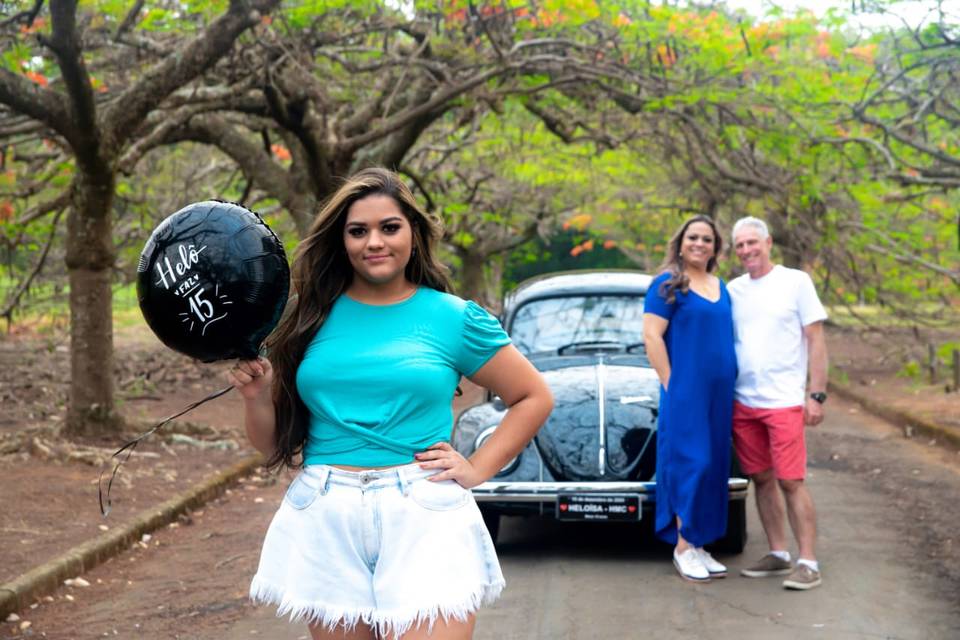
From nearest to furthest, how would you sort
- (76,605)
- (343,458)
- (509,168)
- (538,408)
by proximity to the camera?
1. (343,458)
2. (538,408)
3. (76,605)
4. (509,168)

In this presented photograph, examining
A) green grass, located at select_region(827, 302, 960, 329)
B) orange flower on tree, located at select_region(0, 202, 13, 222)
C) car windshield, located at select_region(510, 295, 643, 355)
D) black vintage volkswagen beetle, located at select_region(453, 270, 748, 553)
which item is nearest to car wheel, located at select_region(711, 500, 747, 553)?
black vintage volkswagen beetle, located at select_region(453, 270, 748, 553)

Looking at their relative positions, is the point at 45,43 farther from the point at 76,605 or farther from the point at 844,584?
the point at 844,584

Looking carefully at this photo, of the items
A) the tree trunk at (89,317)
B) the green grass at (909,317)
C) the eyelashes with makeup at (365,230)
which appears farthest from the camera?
the green grass at (909,317)

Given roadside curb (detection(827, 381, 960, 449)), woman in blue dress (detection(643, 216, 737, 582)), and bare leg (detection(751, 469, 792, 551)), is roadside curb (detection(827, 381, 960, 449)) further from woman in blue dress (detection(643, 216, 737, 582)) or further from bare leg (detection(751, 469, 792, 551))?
woman in blue dress (detection(643, 216, 737, 582))

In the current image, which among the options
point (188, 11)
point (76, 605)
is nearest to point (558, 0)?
point (188, 11)

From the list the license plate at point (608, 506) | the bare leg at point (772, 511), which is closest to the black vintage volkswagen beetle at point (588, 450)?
the license plate at point (608, 506)

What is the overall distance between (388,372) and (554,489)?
4.28m

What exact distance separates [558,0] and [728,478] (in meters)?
7.72

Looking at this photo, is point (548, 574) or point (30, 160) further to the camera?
point (30, 160)

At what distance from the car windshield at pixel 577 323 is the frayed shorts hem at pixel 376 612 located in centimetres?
573

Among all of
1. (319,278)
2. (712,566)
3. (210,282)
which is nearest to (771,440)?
(712,566)

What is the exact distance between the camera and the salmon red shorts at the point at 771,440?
6824 mm

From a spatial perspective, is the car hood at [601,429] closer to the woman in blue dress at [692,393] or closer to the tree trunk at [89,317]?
the woman in blue dress at [692,393]

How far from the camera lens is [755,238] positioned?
7055 millimetres
